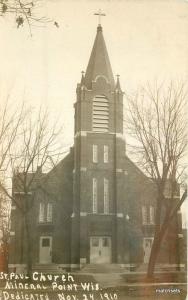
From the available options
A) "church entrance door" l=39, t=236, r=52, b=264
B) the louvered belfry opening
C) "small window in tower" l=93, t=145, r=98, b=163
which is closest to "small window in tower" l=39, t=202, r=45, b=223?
"church entrance door" l=39, t=236, r=52, b=264

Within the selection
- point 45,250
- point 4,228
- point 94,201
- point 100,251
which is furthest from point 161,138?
point 4,228

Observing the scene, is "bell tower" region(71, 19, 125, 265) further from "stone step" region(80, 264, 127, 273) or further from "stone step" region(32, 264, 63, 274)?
"stone step" region(32, 264, 63, 274)

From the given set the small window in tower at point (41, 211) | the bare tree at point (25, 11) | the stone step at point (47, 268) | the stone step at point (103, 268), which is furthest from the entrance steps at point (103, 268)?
the bare tree at point (25, 11)

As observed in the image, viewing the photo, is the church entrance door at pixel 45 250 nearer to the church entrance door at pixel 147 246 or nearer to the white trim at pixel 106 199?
the white trim at pixel 106 199

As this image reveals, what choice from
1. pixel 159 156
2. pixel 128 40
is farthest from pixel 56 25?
pixel 159 156

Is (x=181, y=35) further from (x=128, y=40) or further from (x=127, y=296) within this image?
(x=127, y=296)
